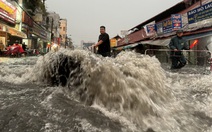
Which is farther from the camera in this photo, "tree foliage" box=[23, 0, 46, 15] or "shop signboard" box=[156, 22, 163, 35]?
"tree foliage" box=[23, 0, 46, 15]

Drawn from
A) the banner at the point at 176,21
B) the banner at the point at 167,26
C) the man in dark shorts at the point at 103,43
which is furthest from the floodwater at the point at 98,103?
the banner at the point at 167,26

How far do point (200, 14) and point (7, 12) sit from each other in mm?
17997

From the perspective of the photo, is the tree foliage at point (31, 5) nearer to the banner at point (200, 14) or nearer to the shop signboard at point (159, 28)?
the shop signboard at point (159, 28)

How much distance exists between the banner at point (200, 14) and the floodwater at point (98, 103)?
10466mm

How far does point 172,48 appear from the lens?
9039 mm

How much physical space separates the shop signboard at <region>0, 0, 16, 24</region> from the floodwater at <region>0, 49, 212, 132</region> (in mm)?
18814

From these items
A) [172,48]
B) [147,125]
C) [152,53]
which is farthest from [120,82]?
[152,53]

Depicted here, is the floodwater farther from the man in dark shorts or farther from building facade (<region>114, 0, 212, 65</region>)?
building facade (<region>114, 0, 212, 65</region>)

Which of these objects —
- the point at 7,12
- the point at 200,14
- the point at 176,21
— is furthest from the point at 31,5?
the point at 200,14

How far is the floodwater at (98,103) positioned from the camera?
227 cm

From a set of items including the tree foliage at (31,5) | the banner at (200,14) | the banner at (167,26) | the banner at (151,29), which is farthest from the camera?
the tree foliage at (31,5)

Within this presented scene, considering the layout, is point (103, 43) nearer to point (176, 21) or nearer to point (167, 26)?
point (176, 21)

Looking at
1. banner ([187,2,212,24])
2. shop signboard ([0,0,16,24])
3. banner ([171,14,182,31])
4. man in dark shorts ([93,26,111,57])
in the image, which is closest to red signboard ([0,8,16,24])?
shop signboard ([0,0,16,24])

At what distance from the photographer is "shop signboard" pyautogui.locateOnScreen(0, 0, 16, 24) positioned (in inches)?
813
